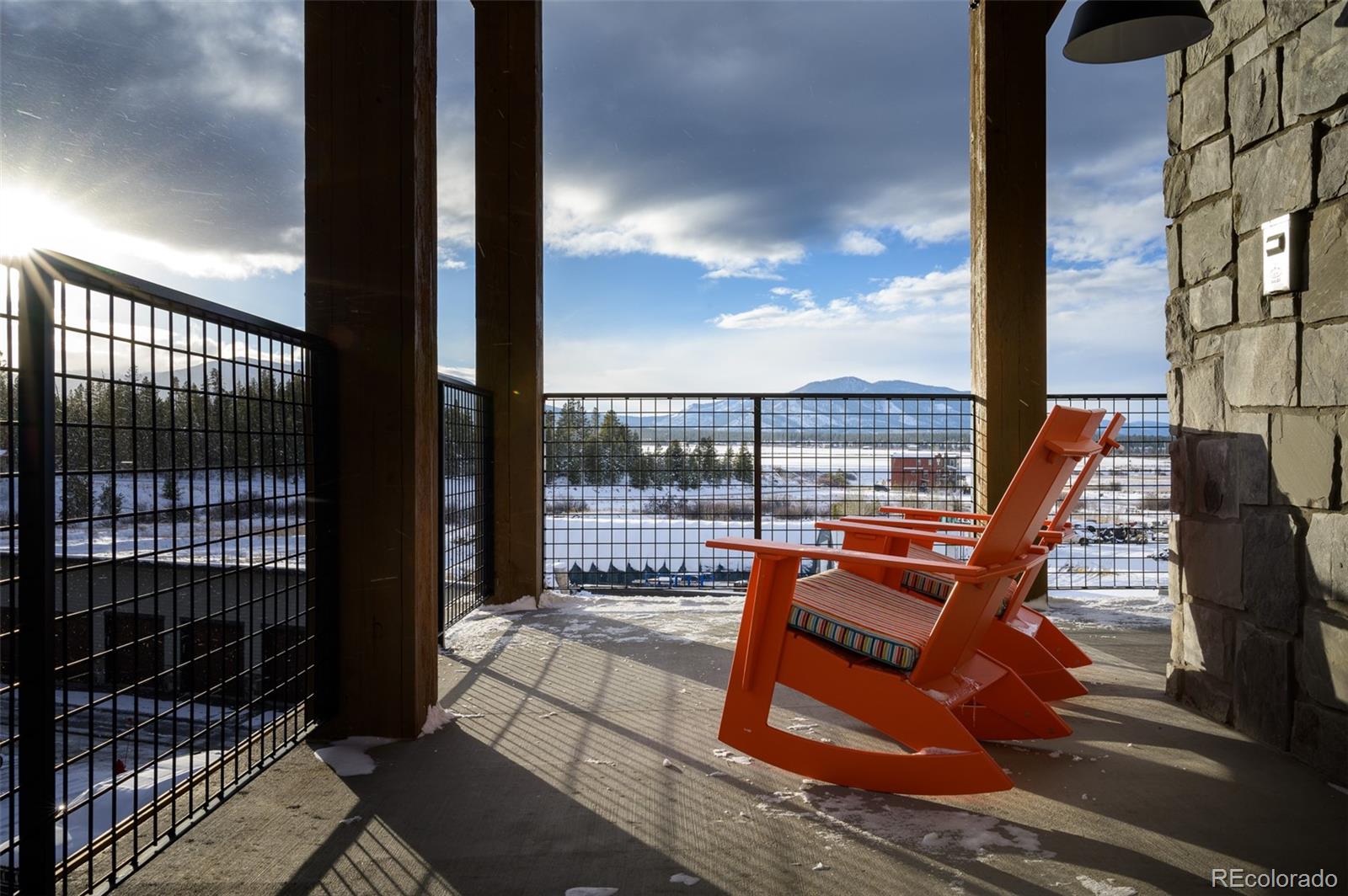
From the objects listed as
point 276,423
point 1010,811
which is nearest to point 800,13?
point 276,423

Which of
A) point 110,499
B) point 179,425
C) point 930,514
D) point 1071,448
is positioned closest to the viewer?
point 110,499

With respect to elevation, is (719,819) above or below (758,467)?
below

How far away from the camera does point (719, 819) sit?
169 centimetres

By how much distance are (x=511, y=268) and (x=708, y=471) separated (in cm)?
159

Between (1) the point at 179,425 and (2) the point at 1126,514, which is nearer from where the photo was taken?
(1) the point at 179,425

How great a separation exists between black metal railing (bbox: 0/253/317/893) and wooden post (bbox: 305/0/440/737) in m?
0.14

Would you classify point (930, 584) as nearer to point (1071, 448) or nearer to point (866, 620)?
point (866, 620)

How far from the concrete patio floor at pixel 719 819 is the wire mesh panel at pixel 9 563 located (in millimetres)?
344

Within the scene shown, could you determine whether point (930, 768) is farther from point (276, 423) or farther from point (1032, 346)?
point (1032, 346)

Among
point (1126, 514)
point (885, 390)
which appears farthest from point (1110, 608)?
point (885, 390)

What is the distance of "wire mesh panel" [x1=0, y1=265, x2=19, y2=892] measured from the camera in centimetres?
111

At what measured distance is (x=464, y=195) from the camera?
427cm

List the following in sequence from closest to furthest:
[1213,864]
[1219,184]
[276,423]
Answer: [1213,864], [276,423], [1219,184]

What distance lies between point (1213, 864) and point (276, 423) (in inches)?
85.3
